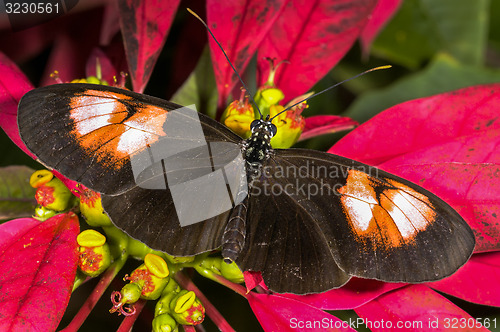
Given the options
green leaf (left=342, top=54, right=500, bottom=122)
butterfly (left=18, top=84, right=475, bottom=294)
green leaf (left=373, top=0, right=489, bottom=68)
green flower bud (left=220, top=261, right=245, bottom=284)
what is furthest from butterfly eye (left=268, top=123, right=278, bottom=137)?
green leaf (left=373, top=0, right=489, bottom=68)

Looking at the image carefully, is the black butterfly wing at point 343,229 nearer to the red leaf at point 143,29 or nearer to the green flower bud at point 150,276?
the green flower bud at point 150,276

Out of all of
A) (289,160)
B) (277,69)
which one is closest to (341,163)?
(289,160)

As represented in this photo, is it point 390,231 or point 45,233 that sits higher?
point 390,231

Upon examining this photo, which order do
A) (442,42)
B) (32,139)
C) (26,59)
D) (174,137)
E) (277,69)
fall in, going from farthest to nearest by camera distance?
(442,42) < (26,59) < (277,69) < (174,137) < (32,139)

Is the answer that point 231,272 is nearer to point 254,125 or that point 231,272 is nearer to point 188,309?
point 188,309

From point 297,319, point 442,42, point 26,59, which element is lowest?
point 297,319

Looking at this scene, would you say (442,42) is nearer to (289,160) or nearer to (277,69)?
(277,69)

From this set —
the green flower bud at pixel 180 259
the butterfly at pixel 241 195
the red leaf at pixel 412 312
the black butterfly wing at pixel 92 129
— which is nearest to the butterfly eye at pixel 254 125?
the butterfly at pixel 241 195

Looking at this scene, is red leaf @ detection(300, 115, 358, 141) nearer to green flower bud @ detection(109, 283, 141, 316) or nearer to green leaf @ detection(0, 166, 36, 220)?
green flower bud @ detection(109, 283, 141, 316)
